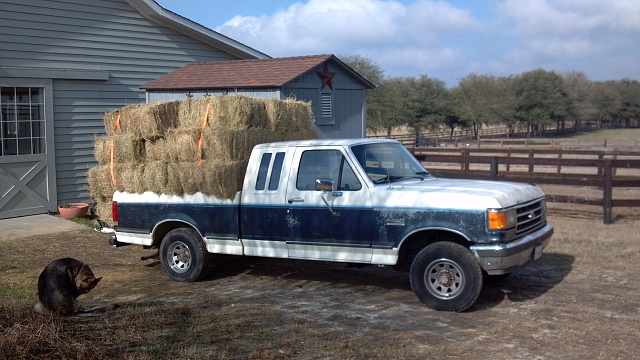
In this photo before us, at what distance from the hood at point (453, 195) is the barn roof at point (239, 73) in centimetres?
644

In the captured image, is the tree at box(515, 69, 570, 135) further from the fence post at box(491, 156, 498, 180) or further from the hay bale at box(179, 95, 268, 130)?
the hay bale at box(179, 95, 268, 130)

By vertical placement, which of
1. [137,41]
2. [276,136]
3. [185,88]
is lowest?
[276,136]

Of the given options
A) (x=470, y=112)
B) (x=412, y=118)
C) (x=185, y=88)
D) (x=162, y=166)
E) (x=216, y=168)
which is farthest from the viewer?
(x=470, y=112)

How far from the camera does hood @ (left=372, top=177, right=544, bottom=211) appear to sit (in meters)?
6.70

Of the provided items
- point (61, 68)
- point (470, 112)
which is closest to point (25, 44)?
point (61, 68)

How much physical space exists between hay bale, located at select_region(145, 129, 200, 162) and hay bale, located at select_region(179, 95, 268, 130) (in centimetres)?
16

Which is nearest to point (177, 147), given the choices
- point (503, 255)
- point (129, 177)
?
point (129, 177)

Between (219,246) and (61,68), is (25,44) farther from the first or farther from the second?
(219,246)

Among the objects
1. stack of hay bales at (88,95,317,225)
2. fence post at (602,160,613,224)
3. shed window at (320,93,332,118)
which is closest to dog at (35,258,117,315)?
stack of hay bales at (88,95,317,225)

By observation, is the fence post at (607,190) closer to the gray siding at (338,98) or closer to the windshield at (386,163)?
the gray siding at (338,98)

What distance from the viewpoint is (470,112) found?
214ft

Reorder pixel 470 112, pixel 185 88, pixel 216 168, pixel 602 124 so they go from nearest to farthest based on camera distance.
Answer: pixel 216 168 < pixel 185 88 < pixel 470 112 < pixel 602 124

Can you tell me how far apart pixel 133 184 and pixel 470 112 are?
59.2 meters

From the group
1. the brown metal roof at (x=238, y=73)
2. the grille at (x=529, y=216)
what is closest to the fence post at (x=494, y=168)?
the brown metal roof at (x=238, y=73)
